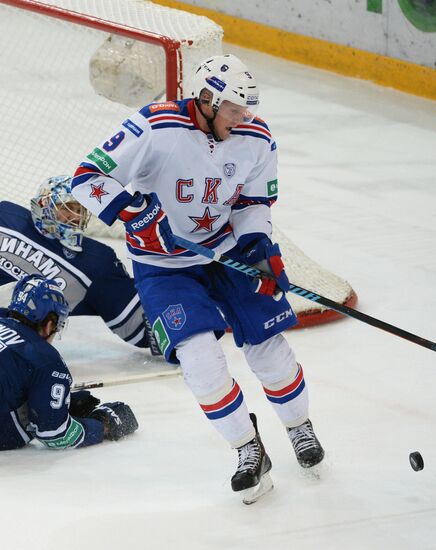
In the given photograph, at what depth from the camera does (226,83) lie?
→ 308cm

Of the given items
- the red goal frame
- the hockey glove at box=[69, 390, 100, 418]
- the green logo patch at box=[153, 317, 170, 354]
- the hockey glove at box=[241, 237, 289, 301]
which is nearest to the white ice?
the hockey glove at box=[69, 390, 100, 418]

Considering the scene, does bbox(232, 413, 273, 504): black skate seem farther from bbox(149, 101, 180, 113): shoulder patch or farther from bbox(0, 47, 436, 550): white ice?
bbox(149, 101, 180, 113): shoulder patch

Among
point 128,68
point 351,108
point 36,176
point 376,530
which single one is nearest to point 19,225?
point 128,68

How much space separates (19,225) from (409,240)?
206cm

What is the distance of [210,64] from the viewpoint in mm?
3150

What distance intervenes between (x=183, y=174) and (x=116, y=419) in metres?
0.84

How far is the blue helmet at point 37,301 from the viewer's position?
3.41 meters

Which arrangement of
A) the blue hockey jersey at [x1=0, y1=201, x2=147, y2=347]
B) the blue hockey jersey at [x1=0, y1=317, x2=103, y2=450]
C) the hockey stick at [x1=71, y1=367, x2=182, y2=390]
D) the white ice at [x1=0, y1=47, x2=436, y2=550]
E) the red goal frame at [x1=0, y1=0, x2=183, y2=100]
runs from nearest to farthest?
the white ice at [x1=0, y1=47, x2=436, y2=550] → the blue hockey jersey at [x1=0, y1=317, x2=103, y2=450] → the hockey stick at [x1=71, y1=367, x2=182, y2=390] → the blue hockey jersey at [x1=0, y1=201, x2=147, y2=347] → the red goal frame at [x1=0, y1=0, x2=183, y2=100]

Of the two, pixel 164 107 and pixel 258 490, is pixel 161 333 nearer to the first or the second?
pixel 258 490

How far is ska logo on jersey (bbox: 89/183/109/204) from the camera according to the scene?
3100 mm

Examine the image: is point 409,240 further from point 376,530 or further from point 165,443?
point 376,530

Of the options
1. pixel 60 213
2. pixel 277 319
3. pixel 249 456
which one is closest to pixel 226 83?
pixel 277 319

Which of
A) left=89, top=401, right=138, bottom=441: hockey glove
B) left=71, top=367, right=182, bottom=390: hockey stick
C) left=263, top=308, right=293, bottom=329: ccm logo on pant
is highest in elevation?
left=263, top=308, right=293, bottom=329: ccm logo on pant

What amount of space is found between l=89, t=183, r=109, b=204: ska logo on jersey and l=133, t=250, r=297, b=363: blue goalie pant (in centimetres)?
27
